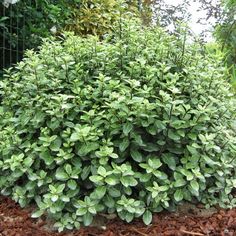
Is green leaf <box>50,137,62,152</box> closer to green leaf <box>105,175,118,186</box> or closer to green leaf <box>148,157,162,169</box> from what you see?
green leaf <box>105,175,118,186</box>

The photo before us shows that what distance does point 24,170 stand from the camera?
8.93ft

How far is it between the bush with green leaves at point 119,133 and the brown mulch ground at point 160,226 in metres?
0.07

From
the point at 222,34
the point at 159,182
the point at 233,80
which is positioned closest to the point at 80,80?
the point at 159,182

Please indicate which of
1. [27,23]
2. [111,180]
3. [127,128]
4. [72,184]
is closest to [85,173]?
[72,184]

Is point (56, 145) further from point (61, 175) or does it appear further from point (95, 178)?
point (95, 178)

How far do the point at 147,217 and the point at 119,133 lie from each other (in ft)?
1.70

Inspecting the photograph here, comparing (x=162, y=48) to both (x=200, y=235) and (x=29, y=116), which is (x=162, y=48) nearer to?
(x=29, y=116)

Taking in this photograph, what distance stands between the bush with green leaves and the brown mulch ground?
2.7 inches

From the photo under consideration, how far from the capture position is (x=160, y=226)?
2.56 metres

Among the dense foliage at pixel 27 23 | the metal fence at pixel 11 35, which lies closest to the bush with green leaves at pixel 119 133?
the dense foliage at pixel 27 23

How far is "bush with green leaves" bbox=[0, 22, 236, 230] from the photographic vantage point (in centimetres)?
255

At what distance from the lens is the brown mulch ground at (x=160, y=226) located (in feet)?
8.24

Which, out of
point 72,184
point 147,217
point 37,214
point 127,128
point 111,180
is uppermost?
point 127,128

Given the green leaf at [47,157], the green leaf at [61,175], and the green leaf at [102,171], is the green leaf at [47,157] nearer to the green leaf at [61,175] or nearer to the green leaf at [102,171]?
the green leaf at [61,175]
